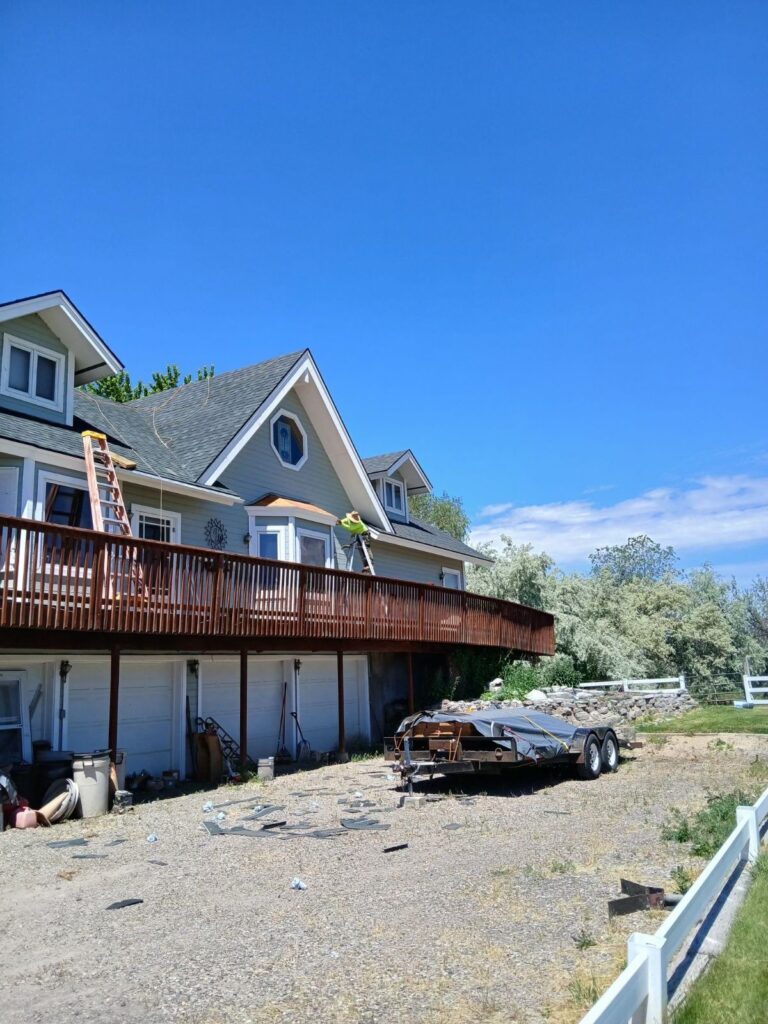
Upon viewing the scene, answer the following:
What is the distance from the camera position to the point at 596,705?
22094mm

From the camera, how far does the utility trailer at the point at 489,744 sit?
39.5 ft

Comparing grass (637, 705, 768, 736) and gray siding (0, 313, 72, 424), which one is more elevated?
gray siding (0, 313, 72, 424)

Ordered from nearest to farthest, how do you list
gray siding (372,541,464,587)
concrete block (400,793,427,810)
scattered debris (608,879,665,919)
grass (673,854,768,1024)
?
grass (673,854,768,1024), scattered debris (608,879,665,919), concrete block (400,793,427,810), gray siding (372,541,464,587)

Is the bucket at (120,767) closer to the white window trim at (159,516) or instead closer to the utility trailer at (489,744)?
the utility trailer at (489,744)

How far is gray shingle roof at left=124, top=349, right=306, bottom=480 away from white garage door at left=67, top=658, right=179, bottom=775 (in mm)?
4257

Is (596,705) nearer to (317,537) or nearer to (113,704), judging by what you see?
Answer: (317,537)

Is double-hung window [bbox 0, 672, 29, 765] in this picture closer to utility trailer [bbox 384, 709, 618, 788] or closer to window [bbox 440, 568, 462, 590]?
utility trailer [bbox 384, 709, 618, 788]

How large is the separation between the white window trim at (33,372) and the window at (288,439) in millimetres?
5689

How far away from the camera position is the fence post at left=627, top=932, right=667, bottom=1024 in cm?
385

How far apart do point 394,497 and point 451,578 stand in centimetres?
356

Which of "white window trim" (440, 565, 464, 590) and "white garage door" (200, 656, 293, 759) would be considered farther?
"white window trim" (440, 565, 464, 590)

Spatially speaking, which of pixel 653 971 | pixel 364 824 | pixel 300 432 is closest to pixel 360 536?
pixel 300 432

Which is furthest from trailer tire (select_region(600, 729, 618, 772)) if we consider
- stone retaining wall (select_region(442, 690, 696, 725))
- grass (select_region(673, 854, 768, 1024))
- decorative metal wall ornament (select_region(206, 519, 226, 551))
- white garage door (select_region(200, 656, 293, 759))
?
decorative metal wall ornament (select_region(206, 519, 226, 551))

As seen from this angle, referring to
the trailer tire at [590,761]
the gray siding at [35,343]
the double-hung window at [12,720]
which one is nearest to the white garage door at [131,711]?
the double-hung window at [12,720]
